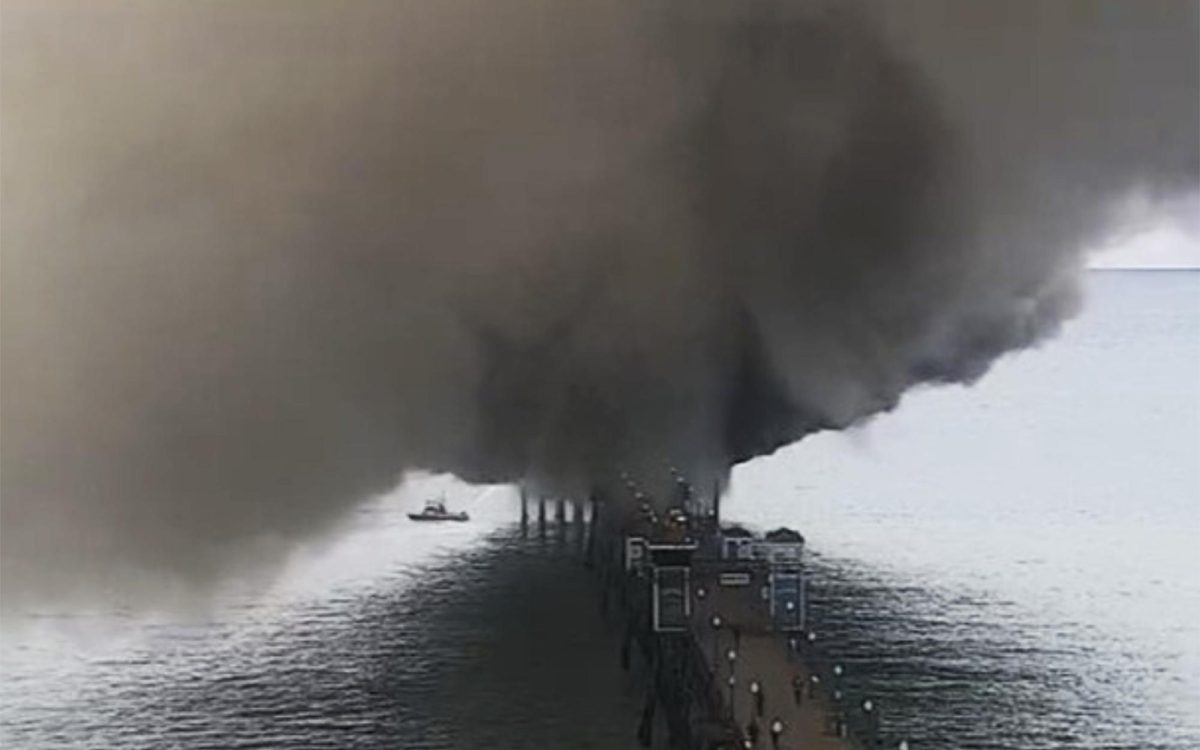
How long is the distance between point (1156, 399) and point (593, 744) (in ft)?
163

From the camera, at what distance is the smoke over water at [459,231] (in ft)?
47.0

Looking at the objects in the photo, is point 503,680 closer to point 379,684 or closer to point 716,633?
point 379,684

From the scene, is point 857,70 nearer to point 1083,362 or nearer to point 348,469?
point 348,469

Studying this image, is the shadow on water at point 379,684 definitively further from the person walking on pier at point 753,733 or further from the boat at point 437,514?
the boat at point 437,514

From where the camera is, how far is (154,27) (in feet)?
52.4

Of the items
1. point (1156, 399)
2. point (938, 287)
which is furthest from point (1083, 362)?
point (938, 287)

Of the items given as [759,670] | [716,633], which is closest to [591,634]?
[716,633]

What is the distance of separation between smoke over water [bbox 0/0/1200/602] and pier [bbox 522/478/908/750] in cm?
165

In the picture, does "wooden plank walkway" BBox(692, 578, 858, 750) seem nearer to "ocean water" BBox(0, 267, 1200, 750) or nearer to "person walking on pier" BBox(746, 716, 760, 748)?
"person walking on pier" BBox(746, 716, 760, 748)

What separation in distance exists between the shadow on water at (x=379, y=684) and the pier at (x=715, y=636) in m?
0.83

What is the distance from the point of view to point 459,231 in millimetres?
18516

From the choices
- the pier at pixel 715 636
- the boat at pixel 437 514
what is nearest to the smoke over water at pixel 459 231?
the pier at pixel 715 636

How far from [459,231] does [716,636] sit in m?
6.78

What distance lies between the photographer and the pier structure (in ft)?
64.3
